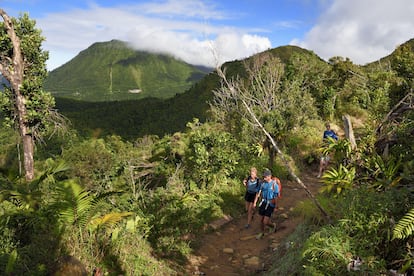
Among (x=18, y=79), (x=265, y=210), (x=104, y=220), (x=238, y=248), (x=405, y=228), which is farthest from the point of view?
(x=18, y=79)

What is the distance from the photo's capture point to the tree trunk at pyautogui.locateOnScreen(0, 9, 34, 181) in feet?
23.0

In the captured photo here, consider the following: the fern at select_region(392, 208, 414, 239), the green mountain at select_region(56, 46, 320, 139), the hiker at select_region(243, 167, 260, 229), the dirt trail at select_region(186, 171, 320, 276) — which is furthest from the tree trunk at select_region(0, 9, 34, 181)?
the green mountain at select_region(56, 46, 320, 139)

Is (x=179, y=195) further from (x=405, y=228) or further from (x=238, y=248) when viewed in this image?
(x=405, y=228)

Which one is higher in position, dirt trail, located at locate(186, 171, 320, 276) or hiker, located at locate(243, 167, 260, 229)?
hiker, located at locate(243, 167, 260, 229)

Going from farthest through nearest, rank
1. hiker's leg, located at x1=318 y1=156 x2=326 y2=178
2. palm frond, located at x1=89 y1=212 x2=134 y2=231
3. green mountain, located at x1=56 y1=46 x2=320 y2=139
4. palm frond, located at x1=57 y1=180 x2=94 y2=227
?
green mountain, located at x1=56 y1=46 x2=320 y2=139 → hiker's leg, located at x1=318 y1=156 x2=326 y2=178 → palm frond, located at x1=89 y1=212 x2=134 y2=231 → palm frond, located at x1=57 y1=180 x2=94 y2=227

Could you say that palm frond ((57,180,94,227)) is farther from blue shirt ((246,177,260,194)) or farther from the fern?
the fern

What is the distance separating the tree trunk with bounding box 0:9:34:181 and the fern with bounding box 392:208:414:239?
7.19m

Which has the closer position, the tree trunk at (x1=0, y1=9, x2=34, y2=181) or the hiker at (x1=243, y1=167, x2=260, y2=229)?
the tree trunk at (x1=0, y1=9, x2=34, y2=181)

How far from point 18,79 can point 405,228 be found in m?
7.68

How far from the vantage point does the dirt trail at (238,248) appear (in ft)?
19.0

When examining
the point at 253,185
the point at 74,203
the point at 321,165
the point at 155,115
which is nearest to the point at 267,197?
the point at 253,185

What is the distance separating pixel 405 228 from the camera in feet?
10.6

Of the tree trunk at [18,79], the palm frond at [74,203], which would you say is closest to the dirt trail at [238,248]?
the palm frond at [74,203]

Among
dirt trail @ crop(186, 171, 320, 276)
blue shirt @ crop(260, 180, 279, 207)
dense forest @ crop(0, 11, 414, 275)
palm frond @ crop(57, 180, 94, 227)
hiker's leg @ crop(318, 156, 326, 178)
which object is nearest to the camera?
dense forest @ crop(0, 11, 414, 275)
